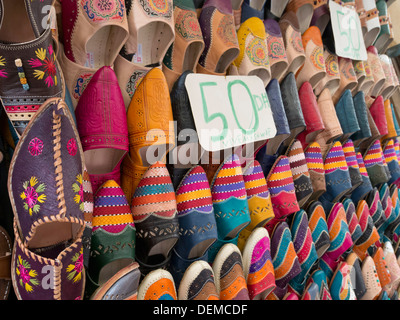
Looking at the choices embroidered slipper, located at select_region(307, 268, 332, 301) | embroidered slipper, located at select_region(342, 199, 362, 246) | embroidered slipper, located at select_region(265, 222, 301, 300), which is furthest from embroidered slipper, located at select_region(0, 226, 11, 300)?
embroidered slipper, located at select_region(342, 199, 362, 246)

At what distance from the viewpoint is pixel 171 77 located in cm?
75

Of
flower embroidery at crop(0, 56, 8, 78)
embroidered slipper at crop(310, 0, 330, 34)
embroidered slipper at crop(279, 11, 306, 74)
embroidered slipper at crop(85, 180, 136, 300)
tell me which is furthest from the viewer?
embroidered slipper at crop(310, 0, 330, 34)

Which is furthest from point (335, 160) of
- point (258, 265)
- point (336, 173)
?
point (258, 265)

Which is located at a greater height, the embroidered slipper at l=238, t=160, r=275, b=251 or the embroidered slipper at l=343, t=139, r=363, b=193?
the embroidered slipper at l=238, t=160, r=275, b=251

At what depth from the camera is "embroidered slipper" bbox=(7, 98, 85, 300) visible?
0.43 m

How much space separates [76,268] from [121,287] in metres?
0.09

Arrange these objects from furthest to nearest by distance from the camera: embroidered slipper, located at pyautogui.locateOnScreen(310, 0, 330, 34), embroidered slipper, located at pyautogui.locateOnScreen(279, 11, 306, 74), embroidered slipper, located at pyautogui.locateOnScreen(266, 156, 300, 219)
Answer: embroidered slipper, located at pyautogui.locateOnScreen(310, 0, 330, 34) < embroidered slipper, located at pyautogui.locateOnScreen(279, 11, 306, 74) < embroidered slipper, located at pyautogui.locateOnScreen(266, 156, 300, 219)

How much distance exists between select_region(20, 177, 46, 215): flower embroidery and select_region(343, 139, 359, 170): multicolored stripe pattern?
108 cm

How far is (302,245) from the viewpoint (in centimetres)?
97

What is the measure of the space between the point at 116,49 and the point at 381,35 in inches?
57.0

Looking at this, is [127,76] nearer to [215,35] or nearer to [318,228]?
[215,35]

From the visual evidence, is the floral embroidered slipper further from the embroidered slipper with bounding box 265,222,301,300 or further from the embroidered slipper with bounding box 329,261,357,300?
the embroidered slipper with bounding box 329,261,357,300

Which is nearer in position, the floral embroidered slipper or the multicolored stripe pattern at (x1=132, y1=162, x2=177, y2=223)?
the floral embroidered slipper

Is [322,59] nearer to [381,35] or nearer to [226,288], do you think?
[381,35]
